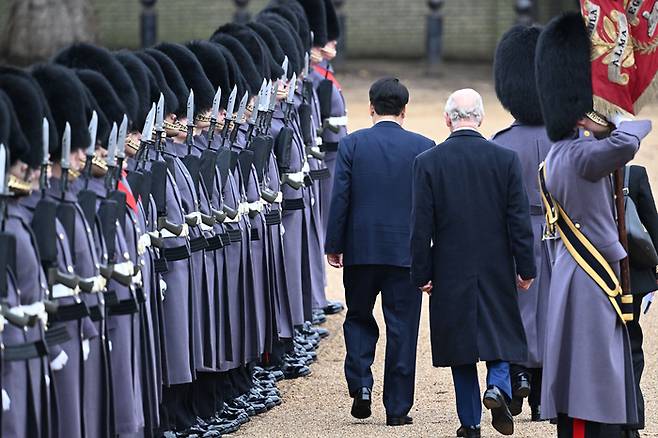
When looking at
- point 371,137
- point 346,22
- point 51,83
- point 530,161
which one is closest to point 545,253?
point 530,161

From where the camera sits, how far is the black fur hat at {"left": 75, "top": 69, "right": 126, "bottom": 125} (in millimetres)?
6578

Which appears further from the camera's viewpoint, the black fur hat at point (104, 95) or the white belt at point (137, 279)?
the black fur hat at point (104, 95)

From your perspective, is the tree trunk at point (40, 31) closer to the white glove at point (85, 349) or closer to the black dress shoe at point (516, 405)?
the black dress shoe at point (516, 405)

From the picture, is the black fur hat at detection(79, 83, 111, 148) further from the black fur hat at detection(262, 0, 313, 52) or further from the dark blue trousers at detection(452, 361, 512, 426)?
the black fur hat at detection(262, 0, 313, 52)

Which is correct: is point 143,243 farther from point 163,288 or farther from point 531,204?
point 531,204

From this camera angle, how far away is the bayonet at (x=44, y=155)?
18.8ft

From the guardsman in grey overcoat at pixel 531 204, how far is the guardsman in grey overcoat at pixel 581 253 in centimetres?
115

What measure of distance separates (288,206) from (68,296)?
10.6 ft

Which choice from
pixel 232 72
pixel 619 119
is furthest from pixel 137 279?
pixel 232 72

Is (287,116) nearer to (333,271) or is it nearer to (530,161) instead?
(530,161)

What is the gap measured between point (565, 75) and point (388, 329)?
181cm

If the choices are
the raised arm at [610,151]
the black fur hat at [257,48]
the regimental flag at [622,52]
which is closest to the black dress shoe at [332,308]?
the black fur hat at [257,48]

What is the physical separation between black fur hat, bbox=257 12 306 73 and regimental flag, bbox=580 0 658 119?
11.4ft

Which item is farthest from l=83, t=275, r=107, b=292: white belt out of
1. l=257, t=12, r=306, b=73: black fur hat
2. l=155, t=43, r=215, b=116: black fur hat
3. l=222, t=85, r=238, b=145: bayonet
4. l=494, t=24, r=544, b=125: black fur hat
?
l=257, t=12, r=306, b=73: black fur hat
